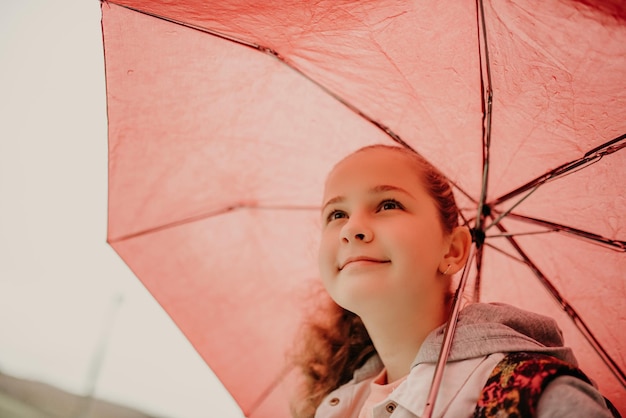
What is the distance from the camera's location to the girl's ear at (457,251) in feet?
5.14

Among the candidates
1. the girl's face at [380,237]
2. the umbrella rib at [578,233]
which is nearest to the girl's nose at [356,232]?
the girl's face at [380,237]

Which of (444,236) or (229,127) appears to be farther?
(229,127)

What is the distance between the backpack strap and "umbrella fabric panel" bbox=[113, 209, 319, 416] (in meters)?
0.94

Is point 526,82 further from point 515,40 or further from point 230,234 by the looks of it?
point 230,234

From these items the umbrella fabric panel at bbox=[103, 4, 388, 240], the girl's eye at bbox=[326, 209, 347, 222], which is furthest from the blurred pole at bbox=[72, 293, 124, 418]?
the girl's eye at bbox=[326, 209, 347, 222]

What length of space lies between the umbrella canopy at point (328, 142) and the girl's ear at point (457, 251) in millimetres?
94

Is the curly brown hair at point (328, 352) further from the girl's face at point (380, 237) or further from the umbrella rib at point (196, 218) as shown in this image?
the girl's face at point (380, 237)

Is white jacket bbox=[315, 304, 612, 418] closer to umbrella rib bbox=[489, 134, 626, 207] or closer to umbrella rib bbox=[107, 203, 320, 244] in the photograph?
umbrella rib bbox=[489, 134, 626, 207]

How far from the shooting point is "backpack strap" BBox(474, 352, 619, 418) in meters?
1.04

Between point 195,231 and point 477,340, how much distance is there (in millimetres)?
1053

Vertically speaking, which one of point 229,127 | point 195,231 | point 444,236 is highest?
point 229,127

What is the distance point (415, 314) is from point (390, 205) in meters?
0.30

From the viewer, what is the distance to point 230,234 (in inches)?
78.5

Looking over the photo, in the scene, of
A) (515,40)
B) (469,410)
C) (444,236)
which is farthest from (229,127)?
(469,410)
